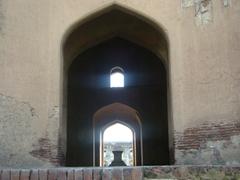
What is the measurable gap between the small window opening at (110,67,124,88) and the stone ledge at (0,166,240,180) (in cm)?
767

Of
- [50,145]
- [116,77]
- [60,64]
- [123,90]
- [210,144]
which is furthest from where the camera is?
[116,77]

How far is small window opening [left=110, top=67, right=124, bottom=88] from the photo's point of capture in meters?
12.3

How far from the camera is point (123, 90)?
1213 centimetres

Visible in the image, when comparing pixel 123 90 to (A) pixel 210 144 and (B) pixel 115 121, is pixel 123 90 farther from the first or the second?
(A) pixel 210 144

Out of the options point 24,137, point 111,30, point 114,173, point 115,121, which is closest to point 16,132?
point 24,137

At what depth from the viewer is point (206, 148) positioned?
278 inches

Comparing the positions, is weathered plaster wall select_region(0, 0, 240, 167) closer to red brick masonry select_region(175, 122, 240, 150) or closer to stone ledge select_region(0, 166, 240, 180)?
red brick masonry select_region(175, 122, 240, 150)

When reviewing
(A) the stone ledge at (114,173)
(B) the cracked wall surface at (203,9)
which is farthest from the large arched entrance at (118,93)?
(A) the stone ledge at (114,173)

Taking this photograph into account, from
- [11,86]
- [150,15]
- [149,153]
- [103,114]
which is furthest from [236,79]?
[103,114]

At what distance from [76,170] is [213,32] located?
3880 millimetres

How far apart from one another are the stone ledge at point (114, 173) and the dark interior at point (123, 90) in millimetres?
7152

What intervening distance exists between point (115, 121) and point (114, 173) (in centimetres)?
942

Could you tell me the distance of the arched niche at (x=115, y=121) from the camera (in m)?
12.4

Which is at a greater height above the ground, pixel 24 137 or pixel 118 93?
pixel 118 93
